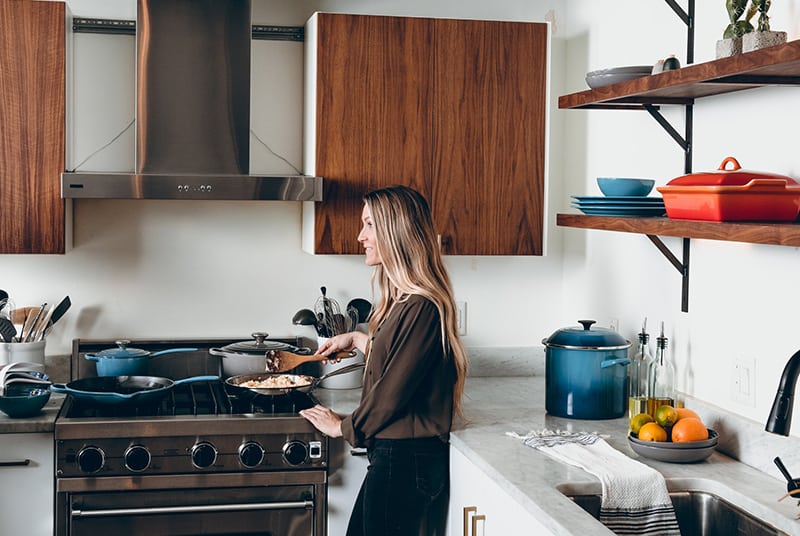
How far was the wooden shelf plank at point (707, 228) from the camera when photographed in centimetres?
194

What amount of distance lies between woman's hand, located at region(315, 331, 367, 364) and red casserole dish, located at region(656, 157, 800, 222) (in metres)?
1.29

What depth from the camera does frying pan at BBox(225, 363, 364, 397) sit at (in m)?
3.04

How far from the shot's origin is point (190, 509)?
9.41ft

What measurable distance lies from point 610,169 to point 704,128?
0.65 meters

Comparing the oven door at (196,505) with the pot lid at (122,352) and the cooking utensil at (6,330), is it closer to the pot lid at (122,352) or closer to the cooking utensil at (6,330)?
the pot lid at (122,352)

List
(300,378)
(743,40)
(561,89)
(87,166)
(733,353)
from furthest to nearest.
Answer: (561,89) < (87,166) < (300,378) < (733,353) < (743,40)

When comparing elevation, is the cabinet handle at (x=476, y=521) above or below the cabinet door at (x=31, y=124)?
below

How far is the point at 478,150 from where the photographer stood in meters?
3.38

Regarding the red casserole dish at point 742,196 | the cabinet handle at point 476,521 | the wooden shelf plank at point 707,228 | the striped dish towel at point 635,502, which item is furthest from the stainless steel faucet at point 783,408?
the cabinet handle at point 476,521

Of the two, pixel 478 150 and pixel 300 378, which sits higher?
pixel 478 150

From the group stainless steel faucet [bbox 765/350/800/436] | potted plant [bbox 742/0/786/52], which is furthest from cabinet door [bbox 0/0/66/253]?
stainless steel faucet [bbox 765/350/800/436]

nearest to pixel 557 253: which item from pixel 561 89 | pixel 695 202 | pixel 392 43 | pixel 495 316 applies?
pixel 495 316

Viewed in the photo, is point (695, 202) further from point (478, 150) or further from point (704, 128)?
point (478, 150)

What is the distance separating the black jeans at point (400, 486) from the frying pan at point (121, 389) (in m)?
0.68
